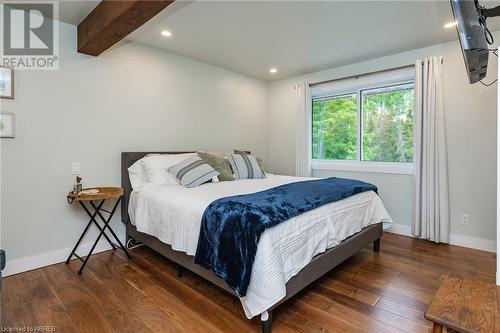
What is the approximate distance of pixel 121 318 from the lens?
70.7 inches

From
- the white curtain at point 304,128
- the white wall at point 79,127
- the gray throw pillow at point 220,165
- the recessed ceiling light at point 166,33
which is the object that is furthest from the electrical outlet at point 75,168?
the white curtain at point 304,128

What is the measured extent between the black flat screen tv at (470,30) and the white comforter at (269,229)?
1327 millimetres

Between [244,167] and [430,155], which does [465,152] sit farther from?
[244,167]

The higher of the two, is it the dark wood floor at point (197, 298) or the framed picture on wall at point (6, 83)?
the framed picture on wall at point (6, 83)

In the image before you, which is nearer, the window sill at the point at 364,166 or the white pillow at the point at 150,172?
the white pillow at the point at 150,172

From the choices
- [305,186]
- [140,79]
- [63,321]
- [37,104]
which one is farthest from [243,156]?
[63,321]

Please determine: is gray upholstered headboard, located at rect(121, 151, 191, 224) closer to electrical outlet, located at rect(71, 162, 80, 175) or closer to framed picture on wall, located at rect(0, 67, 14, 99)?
electrical outlet, located at rect(71, 162, 80, 175)

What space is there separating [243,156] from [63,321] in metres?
2.40

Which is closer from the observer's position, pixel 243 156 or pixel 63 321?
pixel 63 321

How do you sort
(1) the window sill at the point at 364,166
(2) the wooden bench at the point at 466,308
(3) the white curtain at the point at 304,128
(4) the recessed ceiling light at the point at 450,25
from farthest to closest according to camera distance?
(3) the white curtain at the point at 304,128
(1) the window sill at the point at 364,166
(4) the recessed ceiling light at the point at 450,25
(2) the wooden bench at the point at 466,308

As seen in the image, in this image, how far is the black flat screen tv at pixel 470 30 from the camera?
136 cm

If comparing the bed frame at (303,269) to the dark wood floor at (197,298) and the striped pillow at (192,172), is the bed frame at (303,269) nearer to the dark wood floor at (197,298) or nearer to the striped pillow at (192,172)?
the dark wood floor at (197,298)

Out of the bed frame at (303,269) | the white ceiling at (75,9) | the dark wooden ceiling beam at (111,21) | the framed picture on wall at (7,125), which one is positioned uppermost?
the white ceiling at (75,9)

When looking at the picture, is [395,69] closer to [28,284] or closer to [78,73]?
[78,73]
